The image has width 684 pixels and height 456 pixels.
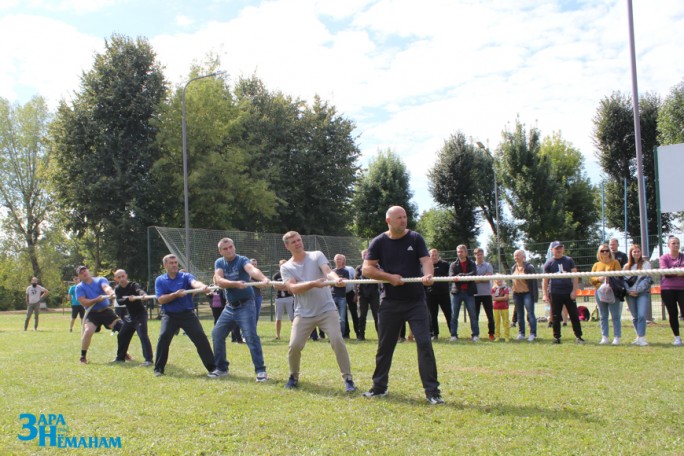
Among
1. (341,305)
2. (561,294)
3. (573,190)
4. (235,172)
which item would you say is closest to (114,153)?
(235,172)

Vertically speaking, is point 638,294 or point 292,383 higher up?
point 638,294

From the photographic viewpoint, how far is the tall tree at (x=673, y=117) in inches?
1196

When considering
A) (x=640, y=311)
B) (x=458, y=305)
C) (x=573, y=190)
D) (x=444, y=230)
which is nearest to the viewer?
(x=640, y=311)

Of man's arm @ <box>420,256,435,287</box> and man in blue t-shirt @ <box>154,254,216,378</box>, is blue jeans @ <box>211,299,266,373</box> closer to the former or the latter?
man in blue t-shirt @ <box>154,254,216,378</box>

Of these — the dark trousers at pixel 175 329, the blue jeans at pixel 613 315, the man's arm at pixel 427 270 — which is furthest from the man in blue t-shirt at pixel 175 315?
the blue jeans at pixel 613 315

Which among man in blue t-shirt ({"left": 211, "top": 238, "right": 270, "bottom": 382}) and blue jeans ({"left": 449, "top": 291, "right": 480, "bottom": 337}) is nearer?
man in blue t-shirt ({"left": 211, "top": 238, "right": 270, "bottom": 382})

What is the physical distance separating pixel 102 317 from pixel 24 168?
43306mm

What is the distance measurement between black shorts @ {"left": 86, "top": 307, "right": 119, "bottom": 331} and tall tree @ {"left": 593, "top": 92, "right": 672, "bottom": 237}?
3102 centimetres

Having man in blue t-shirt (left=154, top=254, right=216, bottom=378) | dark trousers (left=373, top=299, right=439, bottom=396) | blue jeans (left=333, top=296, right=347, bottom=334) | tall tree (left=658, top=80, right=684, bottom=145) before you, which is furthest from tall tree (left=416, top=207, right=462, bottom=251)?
dark trousers (left=373, top=299, right=439, bottom=396)

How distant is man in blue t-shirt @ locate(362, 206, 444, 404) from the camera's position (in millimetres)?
6508

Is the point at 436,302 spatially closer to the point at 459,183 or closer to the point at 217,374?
the point at 217,374

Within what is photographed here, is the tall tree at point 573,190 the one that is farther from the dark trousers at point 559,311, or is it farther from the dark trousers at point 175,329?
the dark trousers at point 175,329

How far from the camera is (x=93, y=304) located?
10.9 metres

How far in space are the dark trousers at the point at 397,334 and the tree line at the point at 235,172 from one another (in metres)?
21.3
